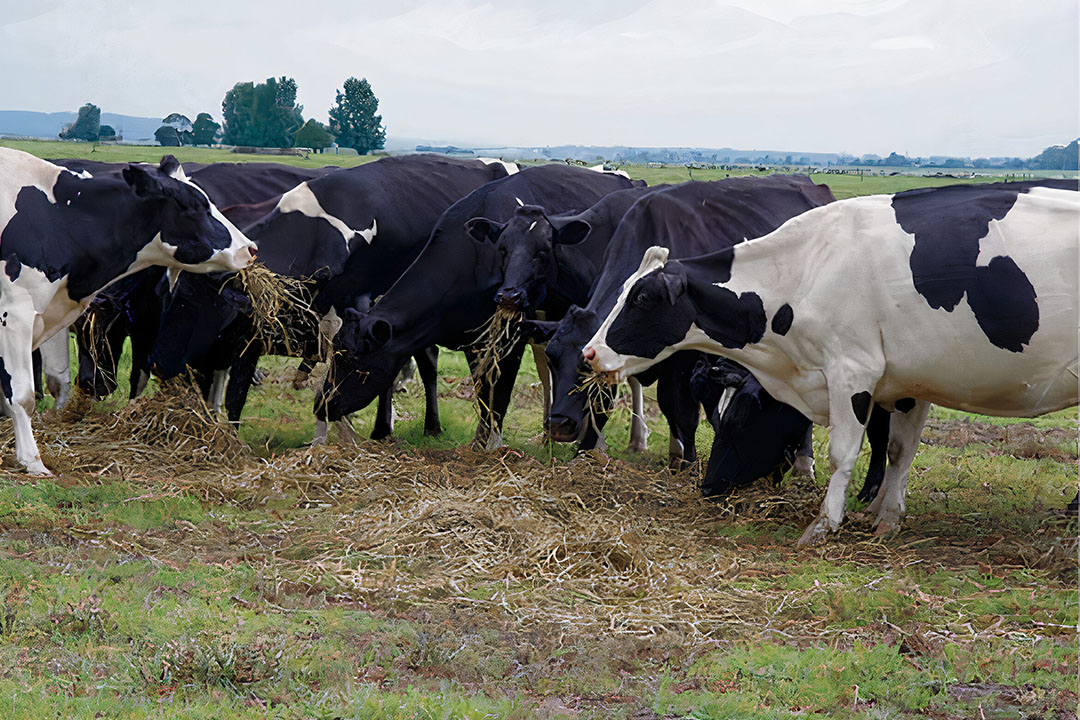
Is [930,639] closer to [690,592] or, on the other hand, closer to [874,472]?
[690,592]

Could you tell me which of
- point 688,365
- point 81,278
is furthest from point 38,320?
point 688,365

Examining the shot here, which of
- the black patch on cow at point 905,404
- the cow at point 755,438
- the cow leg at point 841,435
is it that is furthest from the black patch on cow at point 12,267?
the black patch on cow at point 905,404

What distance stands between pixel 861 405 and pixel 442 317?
12.9 ft

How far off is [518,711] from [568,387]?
387cm

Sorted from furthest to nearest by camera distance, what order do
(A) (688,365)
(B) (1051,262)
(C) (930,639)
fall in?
(A) (688,365), (B) (1051,262), (C) (930,639)

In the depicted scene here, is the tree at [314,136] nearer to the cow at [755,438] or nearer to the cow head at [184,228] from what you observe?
the cow head at [184,228]

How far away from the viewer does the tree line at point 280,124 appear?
32812 millimetres

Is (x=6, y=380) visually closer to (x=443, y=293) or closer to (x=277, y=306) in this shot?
(x=277, y=306)

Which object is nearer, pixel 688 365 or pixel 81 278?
pixel 81 278

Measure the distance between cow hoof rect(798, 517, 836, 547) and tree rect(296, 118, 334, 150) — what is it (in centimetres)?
2628

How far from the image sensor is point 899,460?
7.88 metres

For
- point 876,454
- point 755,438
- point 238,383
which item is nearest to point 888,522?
point 876,454

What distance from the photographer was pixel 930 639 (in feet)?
18.3

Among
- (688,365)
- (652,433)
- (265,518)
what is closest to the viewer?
(265,518)
